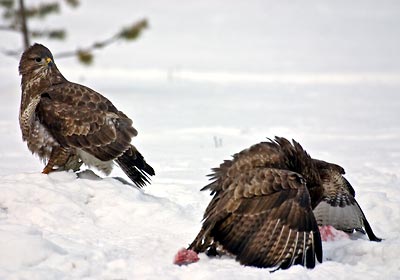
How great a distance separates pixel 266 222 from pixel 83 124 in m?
2.57

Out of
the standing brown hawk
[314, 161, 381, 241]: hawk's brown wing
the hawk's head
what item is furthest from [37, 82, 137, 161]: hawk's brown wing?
[314, 161, 381, 241]: hawk's brown wing

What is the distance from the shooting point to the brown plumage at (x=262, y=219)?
5781mm

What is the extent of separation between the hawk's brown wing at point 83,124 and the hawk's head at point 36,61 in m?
0.41

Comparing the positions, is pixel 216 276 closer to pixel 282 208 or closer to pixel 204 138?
pixel 282 208

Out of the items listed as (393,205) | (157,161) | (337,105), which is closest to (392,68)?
(337,105)

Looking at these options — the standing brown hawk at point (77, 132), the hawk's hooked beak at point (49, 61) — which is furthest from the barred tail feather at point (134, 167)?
the hawk's hooked beak at point (49, 61)

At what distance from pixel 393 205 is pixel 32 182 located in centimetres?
353

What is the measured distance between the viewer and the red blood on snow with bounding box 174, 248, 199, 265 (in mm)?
5738

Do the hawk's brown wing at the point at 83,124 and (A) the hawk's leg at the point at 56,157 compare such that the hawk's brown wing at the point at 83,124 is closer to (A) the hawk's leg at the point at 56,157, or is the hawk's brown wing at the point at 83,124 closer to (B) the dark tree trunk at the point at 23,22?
(A) the hawk's leg at the point at 56,157

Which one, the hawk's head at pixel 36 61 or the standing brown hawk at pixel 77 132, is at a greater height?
the hawk's head at pixel 36 61

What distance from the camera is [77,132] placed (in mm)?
7688

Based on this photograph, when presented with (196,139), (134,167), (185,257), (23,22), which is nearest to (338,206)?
(185,257)

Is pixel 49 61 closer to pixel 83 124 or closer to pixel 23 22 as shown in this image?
pixel 83 124

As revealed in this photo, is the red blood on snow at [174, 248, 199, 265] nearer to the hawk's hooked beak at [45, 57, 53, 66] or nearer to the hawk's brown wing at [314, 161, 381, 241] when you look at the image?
the hawk's brown wing at [314, 161, 381, 241]
